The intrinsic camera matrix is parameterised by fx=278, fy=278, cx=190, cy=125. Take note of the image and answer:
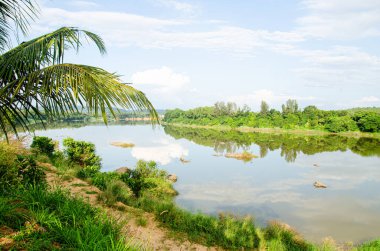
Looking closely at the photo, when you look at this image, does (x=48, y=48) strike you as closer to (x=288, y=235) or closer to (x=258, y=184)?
(x=288, y=235)

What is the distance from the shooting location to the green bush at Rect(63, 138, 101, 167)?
1648 cm

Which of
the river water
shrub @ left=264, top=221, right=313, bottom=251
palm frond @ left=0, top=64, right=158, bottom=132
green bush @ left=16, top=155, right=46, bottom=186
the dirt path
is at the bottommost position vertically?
the river water

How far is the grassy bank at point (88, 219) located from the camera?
11.3 ft

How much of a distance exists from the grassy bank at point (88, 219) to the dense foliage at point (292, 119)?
58.6 m

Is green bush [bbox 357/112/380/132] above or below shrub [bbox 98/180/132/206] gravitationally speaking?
above

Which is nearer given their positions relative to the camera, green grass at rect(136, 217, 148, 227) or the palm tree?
the palm tree

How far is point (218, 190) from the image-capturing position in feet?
66.3

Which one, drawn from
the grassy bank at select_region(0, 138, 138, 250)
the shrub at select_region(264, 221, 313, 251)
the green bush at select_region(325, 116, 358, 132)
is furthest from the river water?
the green bush at select_region(325, 116, 358, 132)

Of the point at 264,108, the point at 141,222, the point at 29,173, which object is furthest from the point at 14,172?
the point at 264,108

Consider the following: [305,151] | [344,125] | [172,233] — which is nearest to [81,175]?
[172,233]

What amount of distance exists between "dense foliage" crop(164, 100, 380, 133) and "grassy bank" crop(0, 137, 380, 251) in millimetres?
58563

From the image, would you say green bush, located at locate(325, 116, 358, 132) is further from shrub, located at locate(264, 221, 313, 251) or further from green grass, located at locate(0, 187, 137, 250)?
green grass, located at locate(0, 187, 137, 250)

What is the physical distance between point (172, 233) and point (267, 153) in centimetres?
3187

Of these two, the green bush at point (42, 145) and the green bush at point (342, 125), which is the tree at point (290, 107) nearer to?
the green bush at point (342, 125)
